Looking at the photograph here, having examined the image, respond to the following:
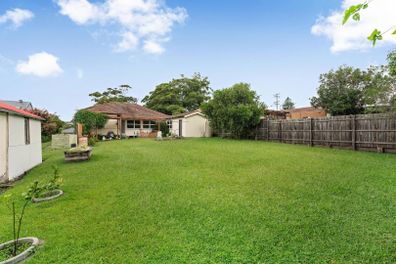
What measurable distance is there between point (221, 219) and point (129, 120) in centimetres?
2365

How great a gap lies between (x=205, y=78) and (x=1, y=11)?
29864 millimetres

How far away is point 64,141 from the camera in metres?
17.5

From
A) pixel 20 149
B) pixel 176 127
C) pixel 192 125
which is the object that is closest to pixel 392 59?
pixel 20 149

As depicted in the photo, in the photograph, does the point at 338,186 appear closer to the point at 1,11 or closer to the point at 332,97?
the point at 1,11

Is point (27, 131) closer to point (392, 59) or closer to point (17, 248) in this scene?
point (17, 248)

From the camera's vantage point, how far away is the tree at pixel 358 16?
124cm

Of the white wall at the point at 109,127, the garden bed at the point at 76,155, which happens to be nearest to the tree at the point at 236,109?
the white wall at the point at 109,127

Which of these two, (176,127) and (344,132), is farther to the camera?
(176,127)

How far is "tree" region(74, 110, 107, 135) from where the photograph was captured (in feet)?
69.7

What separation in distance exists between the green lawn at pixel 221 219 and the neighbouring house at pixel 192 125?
58.5 ft

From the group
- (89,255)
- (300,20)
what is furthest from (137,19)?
(89,255)

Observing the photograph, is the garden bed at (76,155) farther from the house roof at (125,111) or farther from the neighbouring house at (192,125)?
the neighbouring house at (192,125)

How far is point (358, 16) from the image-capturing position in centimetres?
128

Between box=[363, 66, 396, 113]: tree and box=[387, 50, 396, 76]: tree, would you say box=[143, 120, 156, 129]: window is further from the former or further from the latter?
box=[387, 50, 396, 76]: tree
